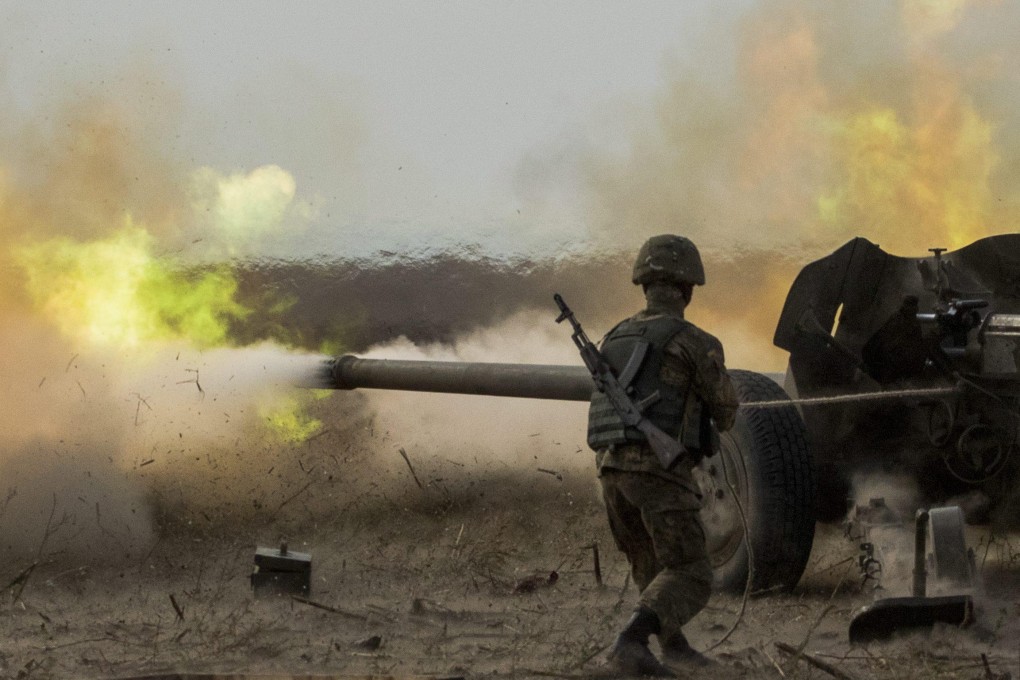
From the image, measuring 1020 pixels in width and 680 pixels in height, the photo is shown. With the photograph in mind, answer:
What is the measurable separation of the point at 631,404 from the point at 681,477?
37 centimetres

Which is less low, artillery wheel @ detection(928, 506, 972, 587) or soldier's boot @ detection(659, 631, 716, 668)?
artillery wheel @ detection(928, 506, 972, 587)

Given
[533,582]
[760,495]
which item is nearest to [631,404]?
[760,495]

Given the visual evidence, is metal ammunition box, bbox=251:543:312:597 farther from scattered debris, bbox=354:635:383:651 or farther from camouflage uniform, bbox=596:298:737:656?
camouflage uniform, bbox=596:298:737:656

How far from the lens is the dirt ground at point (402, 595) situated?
20.9ft

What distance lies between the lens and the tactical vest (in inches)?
241

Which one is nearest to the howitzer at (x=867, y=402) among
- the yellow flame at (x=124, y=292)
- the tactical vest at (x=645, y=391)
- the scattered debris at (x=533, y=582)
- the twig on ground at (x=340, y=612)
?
the scattered debris at (x=533, y=582)

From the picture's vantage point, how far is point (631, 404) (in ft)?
20.2

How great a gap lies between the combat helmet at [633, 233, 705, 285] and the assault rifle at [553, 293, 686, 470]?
0.36 metres

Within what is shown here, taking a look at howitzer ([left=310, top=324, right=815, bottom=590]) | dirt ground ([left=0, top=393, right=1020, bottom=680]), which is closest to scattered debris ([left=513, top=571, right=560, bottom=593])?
dirt ground ([left=0, top=393, right=1020, bottom=680])

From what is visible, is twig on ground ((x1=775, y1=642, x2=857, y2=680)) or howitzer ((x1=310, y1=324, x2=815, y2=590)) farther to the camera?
howitzer ((x1=310, y1=324, x2=815, y2=590))

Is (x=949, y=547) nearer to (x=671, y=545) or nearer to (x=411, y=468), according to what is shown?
(x=671, y=545)

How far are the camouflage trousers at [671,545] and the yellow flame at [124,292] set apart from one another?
7.01 m

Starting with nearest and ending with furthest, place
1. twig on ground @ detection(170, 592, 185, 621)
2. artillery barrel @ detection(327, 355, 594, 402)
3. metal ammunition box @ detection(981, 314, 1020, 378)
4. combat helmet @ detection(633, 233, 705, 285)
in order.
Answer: combat helmet @ detection(633, 233, 705, 285), metal ammunition box @ detection(981, 314, 1020, 378), twig on ground @ detection(170, 592, 185, 621), artillery barrel @ detection(327, 355, 594, 402)

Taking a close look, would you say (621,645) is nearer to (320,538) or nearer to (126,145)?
(320,538)
